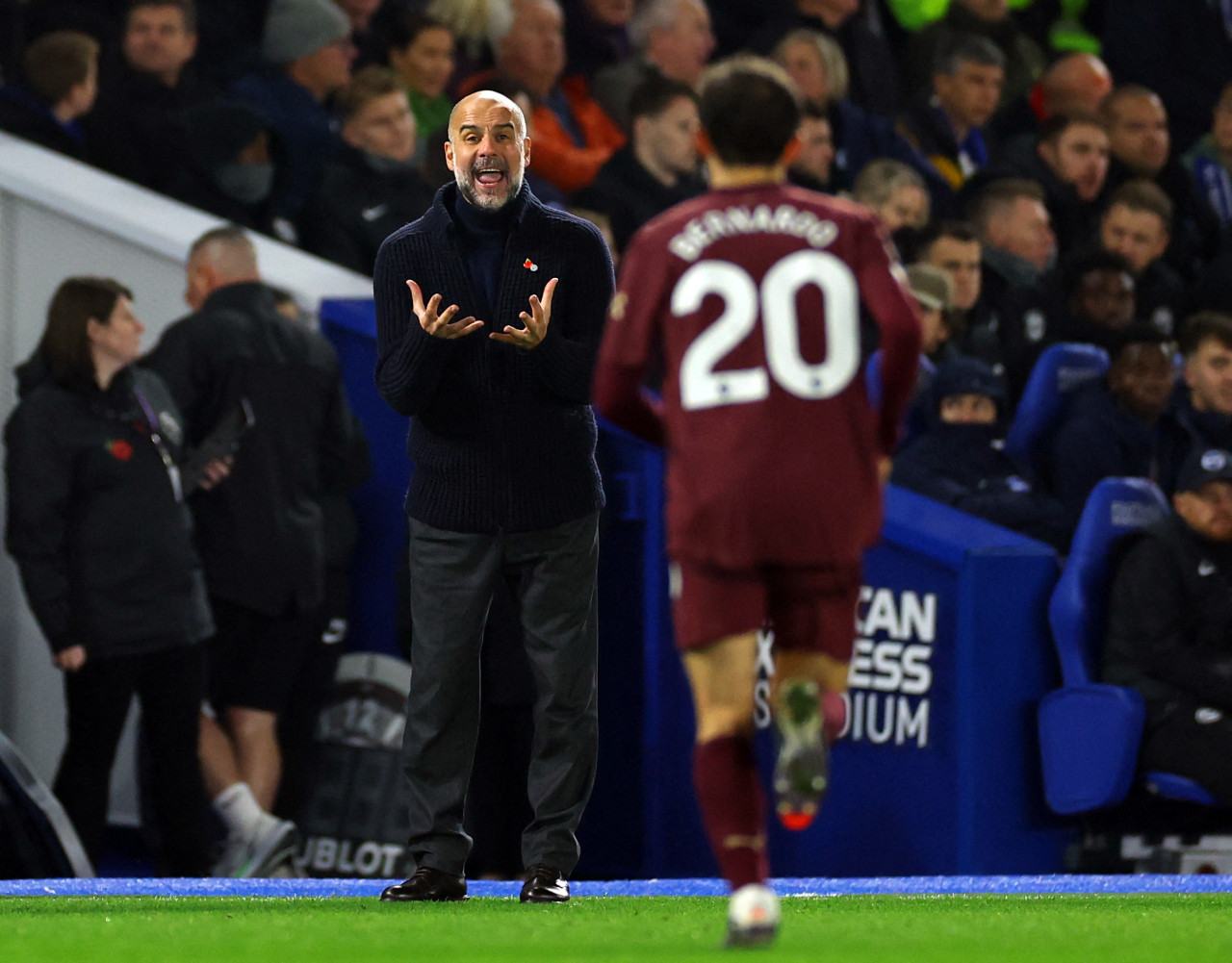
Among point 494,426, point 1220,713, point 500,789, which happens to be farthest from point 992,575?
point 494,426

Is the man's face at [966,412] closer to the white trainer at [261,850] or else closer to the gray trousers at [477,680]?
the white trainer at [261,850]

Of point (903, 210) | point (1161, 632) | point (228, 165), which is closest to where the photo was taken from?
point (1161, 632)

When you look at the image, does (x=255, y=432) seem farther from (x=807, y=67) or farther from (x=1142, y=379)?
(x=807, y=67)

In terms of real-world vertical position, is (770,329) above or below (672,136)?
below

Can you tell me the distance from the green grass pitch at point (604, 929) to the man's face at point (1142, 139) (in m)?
6.86

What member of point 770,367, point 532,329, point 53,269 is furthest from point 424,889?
point 53,269

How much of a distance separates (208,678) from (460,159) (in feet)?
9.90

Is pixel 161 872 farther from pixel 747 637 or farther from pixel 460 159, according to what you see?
pixel 747 637

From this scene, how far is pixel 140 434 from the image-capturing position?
24.7 feet

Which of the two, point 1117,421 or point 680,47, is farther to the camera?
point 680,47

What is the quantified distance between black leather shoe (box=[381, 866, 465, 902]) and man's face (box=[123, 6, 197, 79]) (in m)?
4.36

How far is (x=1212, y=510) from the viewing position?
8.08 metres

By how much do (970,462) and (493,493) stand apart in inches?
147

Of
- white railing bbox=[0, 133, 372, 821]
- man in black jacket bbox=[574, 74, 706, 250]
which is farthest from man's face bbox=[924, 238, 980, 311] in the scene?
white railing bbox=[0, 133, 372, 821]
